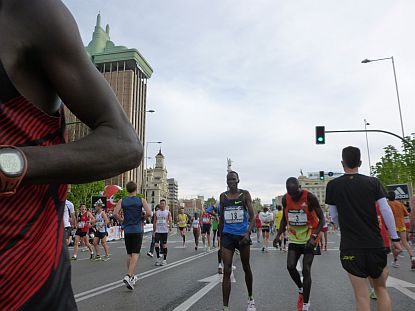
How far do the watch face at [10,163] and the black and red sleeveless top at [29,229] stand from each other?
9 centimetres

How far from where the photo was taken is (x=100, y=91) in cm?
111

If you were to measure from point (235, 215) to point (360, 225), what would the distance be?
8.60 feet

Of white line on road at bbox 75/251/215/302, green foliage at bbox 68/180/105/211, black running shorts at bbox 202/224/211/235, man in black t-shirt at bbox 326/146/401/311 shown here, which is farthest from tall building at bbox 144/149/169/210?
man in black t-shirt at bbox 326/146/401/311

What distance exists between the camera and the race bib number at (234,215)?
6.51m

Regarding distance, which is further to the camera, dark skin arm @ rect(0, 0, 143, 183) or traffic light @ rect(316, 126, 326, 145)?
traffic light @ rect(316, 126, 326, 145)

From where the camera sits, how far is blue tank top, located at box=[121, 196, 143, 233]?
841 centimetres

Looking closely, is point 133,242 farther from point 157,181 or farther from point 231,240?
point 157,181

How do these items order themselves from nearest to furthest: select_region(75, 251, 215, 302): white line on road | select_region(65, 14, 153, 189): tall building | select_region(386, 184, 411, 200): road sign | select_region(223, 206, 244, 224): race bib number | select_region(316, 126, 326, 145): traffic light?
select_region(223, 206, 244, 224): race bib number < select_region(75, 251, 215, 302): white line on road < select_region(316, 126, 326, 145): traffic light < select_region(386, 184, 411, 200): road sign < select_region(65, 14, 153, 189): tall building

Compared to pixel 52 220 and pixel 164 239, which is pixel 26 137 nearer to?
pixel 52 220

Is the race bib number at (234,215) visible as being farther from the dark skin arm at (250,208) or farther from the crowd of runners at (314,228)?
the dark skin arm at (250,208)

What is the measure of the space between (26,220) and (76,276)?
29.7 feet

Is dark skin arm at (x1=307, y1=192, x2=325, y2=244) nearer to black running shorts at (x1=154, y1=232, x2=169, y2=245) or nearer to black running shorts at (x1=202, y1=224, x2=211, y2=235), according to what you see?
black running shorts at (x1=154, y1=232, x2=169, y2=245)

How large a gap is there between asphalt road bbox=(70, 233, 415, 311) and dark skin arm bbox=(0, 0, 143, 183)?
5.18 m

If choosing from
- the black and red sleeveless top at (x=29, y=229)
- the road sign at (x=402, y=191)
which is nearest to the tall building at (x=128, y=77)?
the road sign at (x=402, y=191)
